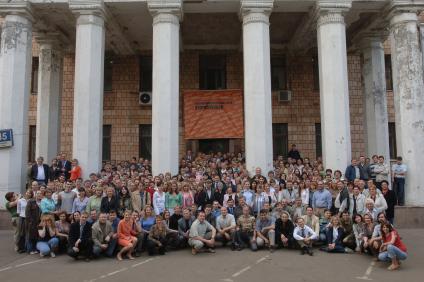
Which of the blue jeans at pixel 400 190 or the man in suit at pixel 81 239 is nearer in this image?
the man in suit at pixel 81 239

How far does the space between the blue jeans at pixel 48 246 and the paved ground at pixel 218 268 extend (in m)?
0.22

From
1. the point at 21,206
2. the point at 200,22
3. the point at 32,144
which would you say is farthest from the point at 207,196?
the point at 32,144

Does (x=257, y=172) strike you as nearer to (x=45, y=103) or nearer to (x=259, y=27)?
(x=259, y=27)

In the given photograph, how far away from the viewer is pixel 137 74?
21859mm

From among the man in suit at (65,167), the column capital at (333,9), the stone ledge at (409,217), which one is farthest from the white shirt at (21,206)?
the column capital at (333,9)

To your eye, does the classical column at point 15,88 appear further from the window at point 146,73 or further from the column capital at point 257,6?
the column capital at point 257,6

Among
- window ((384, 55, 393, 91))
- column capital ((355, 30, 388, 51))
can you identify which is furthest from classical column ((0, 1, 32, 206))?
window ((384, 55, 393, 91))

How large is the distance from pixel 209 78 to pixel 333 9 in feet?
26.0

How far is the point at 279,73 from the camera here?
22.1 m

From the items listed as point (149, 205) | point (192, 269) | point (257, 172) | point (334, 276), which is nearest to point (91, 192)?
point (149, 205)

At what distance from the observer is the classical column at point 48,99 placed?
19.0 meters

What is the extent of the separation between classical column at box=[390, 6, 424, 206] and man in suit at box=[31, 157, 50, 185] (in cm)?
1245

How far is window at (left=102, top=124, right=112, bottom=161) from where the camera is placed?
70.1 ft

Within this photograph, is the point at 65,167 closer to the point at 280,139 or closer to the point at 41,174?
the point at 41,174
